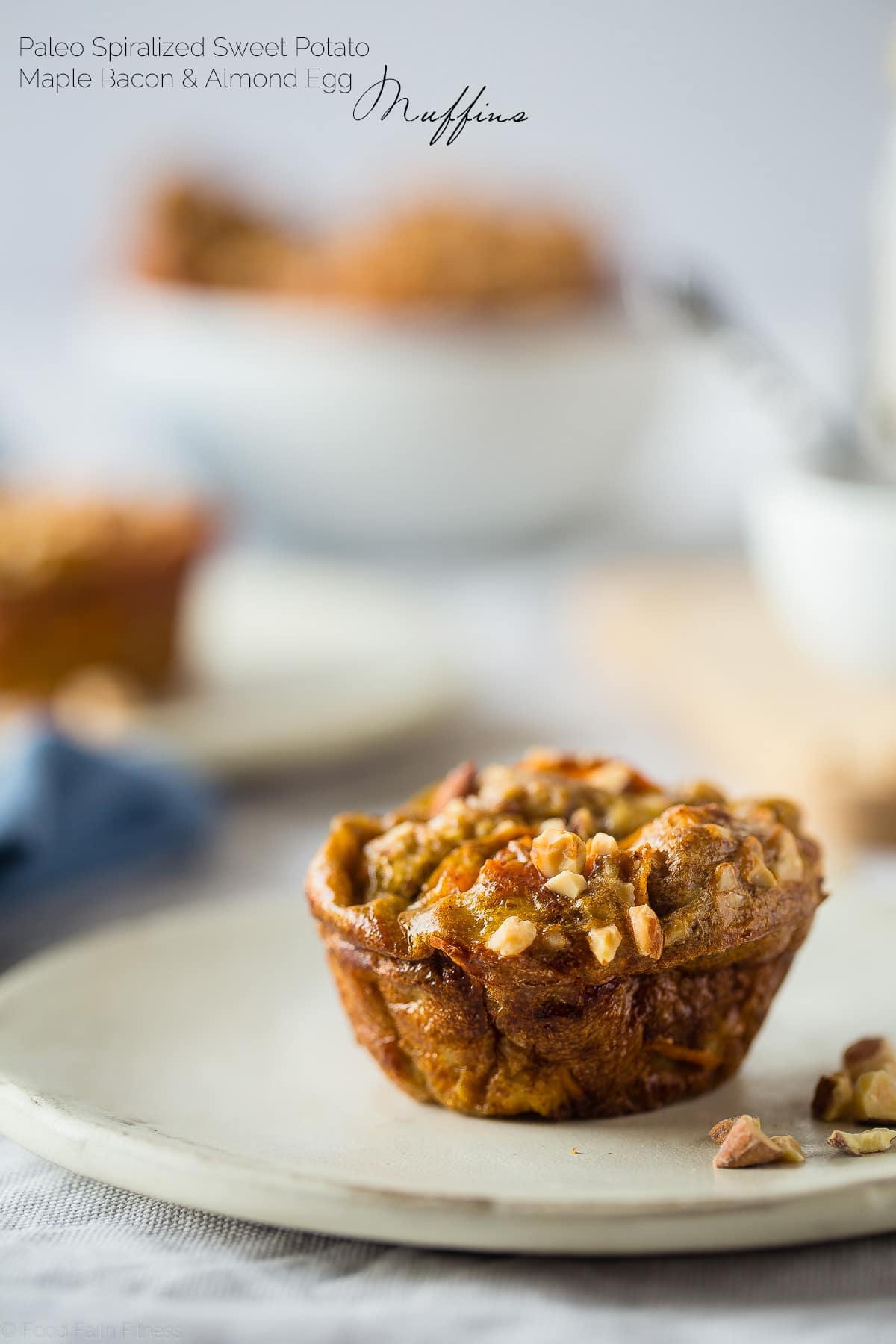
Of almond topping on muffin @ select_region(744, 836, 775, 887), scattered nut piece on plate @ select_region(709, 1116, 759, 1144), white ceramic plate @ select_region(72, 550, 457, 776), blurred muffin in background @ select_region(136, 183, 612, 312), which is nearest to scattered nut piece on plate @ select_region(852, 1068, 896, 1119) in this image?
scattered nut piece on plate @ select_region(709, 1116, 759, 1144)

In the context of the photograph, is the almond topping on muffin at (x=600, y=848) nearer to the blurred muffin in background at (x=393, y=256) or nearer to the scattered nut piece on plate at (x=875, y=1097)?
the scattered nut piece on plate at (x=875, y=1097)

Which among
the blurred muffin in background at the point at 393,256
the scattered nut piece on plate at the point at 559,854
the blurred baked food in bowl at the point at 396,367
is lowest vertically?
the scattered nut piece on plate at the point at 559,854

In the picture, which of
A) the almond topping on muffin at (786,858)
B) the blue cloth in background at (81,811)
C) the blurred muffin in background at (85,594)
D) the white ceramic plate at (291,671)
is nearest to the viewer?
the almond topping on muffin at (786,858)

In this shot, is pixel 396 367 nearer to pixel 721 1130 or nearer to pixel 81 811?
pixel 81 811

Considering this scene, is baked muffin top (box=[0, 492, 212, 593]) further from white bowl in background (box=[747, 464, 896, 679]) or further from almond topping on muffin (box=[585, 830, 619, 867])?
almond topping on muffin (box=[585, 830, 619, 867])

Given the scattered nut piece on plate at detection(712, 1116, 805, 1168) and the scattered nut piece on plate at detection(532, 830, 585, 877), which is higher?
the scattered nut piece on plate at detection(532, 830, 585, 877)

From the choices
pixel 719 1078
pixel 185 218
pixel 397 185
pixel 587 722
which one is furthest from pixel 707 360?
pixel 719 1078

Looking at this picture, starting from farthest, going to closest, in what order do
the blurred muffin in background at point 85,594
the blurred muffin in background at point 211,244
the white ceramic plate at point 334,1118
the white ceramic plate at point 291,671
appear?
the blurred muffin in background at point 211,244
the blurred muffin in background at point 85,594
the white ceramic plate at point 291,671
the white ceramic plate at point 334,1118

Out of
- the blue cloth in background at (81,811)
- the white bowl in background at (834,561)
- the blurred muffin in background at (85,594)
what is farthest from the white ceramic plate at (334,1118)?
the blurred muffin in background at (85,594)

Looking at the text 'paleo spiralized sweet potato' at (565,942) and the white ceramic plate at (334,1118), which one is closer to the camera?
the white ceramic plate at (334,1118)
